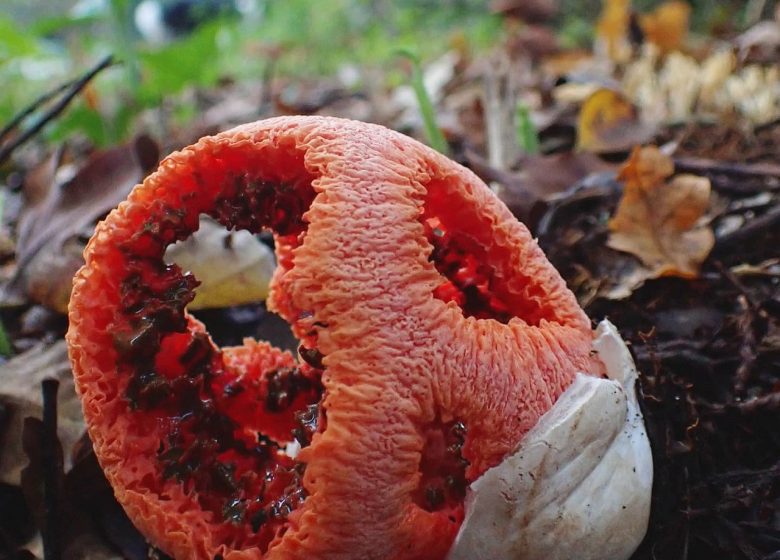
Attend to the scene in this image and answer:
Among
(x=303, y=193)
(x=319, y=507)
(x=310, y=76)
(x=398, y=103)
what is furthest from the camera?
(x=310, y=76)

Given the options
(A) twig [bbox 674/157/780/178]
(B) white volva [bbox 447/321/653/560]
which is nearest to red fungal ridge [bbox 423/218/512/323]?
(B) white volva [bbox 447/321/653/560]

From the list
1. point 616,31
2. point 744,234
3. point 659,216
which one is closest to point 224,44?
point 616,31

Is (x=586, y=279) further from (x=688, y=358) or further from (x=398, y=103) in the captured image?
(x=398, y=103)

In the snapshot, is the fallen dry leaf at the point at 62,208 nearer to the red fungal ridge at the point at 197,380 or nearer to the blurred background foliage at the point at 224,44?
the blurred background foliage at the point at 224,44

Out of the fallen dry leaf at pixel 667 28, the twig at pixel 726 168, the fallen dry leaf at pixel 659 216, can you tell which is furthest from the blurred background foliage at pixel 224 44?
the fallen dry leaf at pixel 667 28

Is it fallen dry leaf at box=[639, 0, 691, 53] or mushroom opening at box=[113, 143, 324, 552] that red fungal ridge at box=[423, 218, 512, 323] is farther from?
fallen dry leaf at box=[639, 0, 691, 53]

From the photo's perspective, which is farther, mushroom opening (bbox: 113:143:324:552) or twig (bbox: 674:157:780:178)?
twig (bbox: 674:157:780:178)

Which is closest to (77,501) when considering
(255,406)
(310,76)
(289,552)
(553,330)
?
(255,406)
